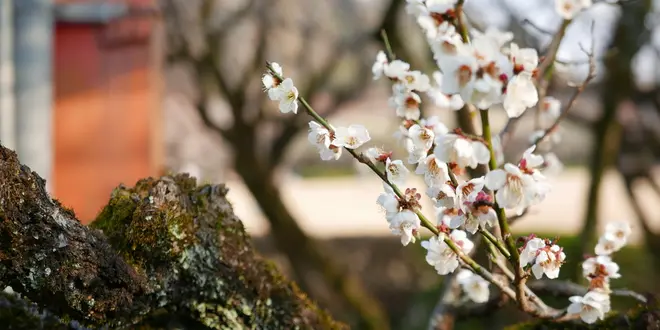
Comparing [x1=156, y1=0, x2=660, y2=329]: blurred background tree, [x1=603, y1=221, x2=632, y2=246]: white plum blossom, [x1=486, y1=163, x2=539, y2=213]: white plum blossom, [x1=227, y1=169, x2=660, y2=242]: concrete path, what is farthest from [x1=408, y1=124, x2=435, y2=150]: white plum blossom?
[x1=227, y1=169, x2=660, y2=242]: concrete path

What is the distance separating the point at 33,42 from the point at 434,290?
156 inches

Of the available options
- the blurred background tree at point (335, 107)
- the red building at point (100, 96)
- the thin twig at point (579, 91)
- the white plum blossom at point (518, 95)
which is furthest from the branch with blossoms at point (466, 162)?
the red building at point (100, 96)

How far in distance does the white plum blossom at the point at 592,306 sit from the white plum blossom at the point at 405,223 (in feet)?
1.43

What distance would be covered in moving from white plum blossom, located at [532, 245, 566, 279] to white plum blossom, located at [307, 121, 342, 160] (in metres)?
0.44

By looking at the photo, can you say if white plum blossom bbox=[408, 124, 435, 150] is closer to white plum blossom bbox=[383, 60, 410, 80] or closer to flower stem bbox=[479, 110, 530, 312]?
flower stem bbox=[479, 110, 530, 312]

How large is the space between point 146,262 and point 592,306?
94 centimetres

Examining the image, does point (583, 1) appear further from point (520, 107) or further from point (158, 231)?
point (158, 231)

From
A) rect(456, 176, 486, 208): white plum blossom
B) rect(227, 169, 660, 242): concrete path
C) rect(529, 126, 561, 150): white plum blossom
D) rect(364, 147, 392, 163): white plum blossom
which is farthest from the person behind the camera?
rect(227, 169, 660, 242): concrete path

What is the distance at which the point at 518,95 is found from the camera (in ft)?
4.04

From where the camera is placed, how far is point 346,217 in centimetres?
1577

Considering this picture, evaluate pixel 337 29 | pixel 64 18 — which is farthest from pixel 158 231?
pixel 337 29

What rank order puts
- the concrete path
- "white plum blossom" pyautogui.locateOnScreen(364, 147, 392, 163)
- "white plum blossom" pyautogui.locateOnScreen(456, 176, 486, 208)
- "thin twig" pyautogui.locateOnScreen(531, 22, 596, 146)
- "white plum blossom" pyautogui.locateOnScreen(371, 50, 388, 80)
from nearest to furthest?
1. "white plum blossom" pyautogui.locateOnScreen(456, 176, 486, 208)
2. "white plum blossom" pyautogui.locateOnScreen(364, 147, 392, 163)
3. "white plum blossom" pyautogui.locateOnScreen(371, 50, 388, 80)
4. "thin twig" pyautogui.locateOnScreen(531, 22, 596, 146)
5. the concrete path

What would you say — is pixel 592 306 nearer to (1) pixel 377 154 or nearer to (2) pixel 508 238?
(2) pixel 508 238

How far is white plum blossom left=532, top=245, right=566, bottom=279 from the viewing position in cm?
148
